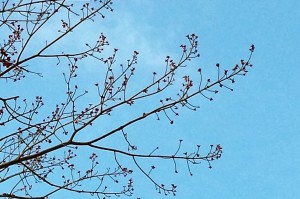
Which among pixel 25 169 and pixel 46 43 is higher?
pixel 46 43

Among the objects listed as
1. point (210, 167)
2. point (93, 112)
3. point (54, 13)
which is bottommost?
point (210, 167)

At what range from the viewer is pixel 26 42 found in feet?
21.2

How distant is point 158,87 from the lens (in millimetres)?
6297

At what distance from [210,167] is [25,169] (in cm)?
215

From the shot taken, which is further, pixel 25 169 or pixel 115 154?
pixel 25 169

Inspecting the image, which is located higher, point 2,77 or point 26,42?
point 26,42

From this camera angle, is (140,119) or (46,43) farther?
(46,43)

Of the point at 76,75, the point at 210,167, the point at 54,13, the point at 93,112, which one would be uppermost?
the point at 54,13

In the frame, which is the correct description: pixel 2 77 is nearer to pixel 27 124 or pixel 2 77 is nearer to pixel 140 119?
pixel 27 124

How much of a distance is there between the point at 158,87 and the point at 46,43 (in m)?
1.41

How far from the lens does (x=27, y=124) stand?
20.9ft

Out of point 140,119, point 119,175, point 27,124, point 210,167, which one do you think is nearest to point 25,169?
point 27,124

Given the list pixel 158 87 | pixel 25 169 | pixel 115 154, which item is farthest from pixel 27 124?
pixel 158 87

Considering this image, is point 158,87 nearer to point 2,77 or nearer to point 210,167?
point 210,167
